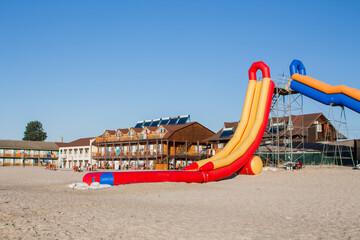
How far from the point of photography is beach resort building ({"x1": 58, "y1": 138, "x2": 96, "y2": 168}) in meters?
55.3

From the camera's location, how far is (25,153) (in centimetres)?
6053

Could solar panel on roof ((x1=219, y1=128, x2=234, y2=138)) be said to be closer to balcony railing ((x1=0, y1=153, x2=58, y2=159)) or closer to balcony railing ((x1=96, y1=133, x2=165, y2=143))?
balcony railing ((x1=96, y1=133, x2=165, y2=143))

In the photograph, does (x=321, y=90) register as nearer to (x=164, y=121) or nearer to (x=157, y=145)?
(x=157, y=145)

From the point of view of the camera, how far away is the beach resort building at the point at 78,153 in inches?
2179

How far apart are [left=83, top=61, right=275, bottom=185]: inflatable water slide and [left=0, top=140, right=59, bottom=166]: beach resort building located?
142 feet

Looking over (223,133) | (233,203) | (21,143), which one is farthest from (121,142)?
(233,203)

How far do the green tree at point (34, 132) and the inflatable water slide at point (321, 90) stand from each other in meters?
84.7

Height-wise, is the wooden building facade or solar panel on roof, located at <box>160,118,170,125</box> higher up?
solar panel on roof, located at <box>160,118,170,125</box>

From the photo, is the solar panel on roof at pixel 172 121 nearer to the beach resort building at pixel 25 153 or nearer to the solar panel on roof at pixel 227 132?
the solar panel on roof at pixel 227 132

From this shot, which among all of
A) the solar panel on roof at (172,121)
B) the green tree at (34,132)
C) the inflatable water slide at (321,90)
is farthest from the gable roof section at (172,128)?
the green tree at (34,132)

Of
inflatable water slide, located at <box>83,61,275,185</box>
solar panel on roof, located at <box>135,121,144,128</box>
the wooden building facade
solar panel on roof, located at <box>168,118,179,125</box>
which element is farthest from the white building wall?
inflatable water slide, located at <box>83,61,275,185</box>

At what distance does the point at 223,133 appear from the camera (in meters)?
41.7

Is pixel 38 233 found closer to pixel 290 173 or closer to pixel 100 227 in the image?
pixel 100 227

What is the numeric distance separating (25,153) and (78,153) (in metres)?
9.94
